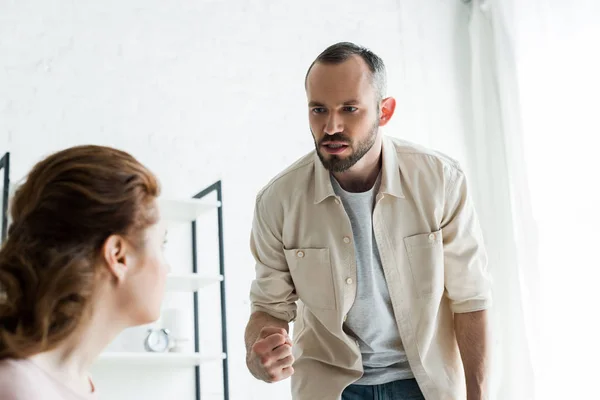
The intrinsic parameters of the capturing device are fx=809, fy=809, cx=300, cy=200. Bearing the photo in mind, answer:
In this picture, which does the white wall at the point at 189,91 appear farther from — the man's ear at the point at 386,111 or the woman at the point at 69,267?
the woman at the point at 69,267

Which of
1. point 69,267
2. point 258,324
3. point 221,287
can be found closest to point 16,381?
point 69,267

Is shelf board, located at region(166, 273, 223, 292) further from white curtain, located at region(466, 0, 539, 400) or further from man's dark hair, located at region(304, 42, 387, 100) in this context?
white curtain, located at region(466, 0, 539, 400)

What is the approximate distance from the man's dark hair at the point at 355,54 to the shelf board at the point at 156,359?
888mm

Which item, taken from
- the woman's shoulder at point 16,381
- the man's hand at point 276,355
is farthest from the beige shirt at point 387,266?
the woman's shoulder at point 16,381

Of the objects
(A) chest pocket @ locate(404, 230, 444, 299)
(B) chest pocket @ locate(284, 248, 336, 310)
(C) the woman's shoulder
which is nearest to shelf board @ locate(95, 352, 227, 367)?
(B) chest pocket @ locate(284, 248, 336, 310)

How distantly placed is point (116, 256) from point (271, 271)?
0.85 metres

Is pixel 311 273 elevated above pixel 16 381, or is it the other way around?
pixel 311 273

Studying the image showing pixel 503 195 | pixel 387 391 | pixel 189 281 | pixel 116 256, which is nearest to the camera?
pixel 116 256

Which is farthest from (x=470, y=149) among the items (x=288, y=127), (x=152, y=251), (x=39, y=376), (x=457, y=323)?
(x=39, y=376)

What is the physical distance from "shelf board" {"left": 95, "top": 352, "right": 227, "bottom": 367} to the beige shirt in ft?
1.63

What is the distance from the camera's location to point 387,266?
5.92ft

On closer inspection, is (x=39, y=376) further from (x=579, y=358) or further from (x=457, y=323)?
(x=579, y=358)

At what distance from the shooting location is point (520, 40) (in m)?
2.99

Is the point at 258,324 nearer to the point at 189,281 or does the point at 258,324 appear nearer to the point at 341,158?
the point at 341,158
